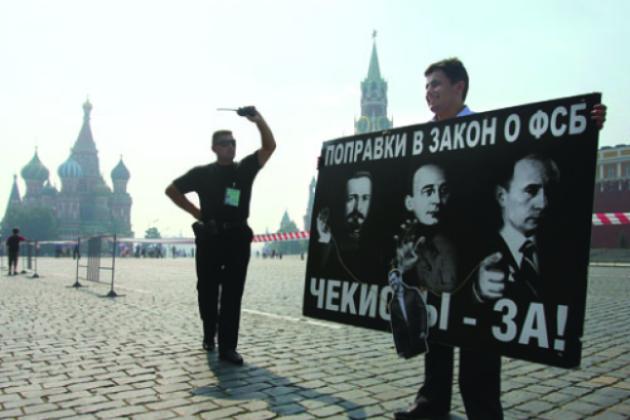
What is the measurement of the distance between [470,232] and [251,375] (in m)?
2.23

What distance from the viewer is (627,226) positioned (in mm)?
45281

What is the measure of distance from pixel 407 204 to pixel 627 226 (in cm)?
4967

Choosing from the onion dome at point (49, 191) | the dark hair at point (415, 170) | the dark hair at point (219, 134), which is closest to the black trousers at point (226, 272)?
the dark hair at point (219, 134)

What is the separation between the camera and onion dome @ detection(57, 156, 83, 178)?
125m

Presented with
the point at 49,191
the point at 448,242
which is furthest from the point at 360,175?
the point at 49,191

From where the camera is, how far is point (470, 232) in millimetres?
2781

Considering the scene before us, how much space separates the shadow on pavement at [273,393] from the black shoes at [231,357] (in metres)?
0.13

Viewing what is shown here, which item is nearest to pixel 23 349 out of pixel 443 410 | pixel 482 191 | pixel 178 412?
pixel 178 412

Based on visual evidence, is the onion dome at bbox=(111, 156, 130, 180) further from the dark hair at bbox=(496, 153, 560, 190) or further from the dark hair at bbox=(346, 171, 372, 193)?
the dark hair at bbox=(496, 153, 560, 190)

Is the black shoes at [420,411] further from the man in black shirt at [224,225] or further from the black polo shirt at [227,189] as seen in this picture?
the black polo shirt at [227,189]

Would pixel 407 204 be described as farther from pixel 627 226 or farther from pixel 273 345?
pixel 627 226

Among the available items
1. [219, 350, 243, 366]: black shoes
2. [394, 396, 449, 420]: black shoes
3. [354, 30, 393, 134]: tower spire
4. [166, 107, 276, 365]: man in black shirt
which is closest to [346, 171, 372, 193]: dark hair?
[394, 396, 449, 420]: black shoes

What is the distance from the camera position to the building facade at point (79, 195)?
12506cm

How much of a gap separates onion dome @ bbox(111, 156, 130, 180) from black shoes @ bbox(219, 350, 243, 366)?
139m
